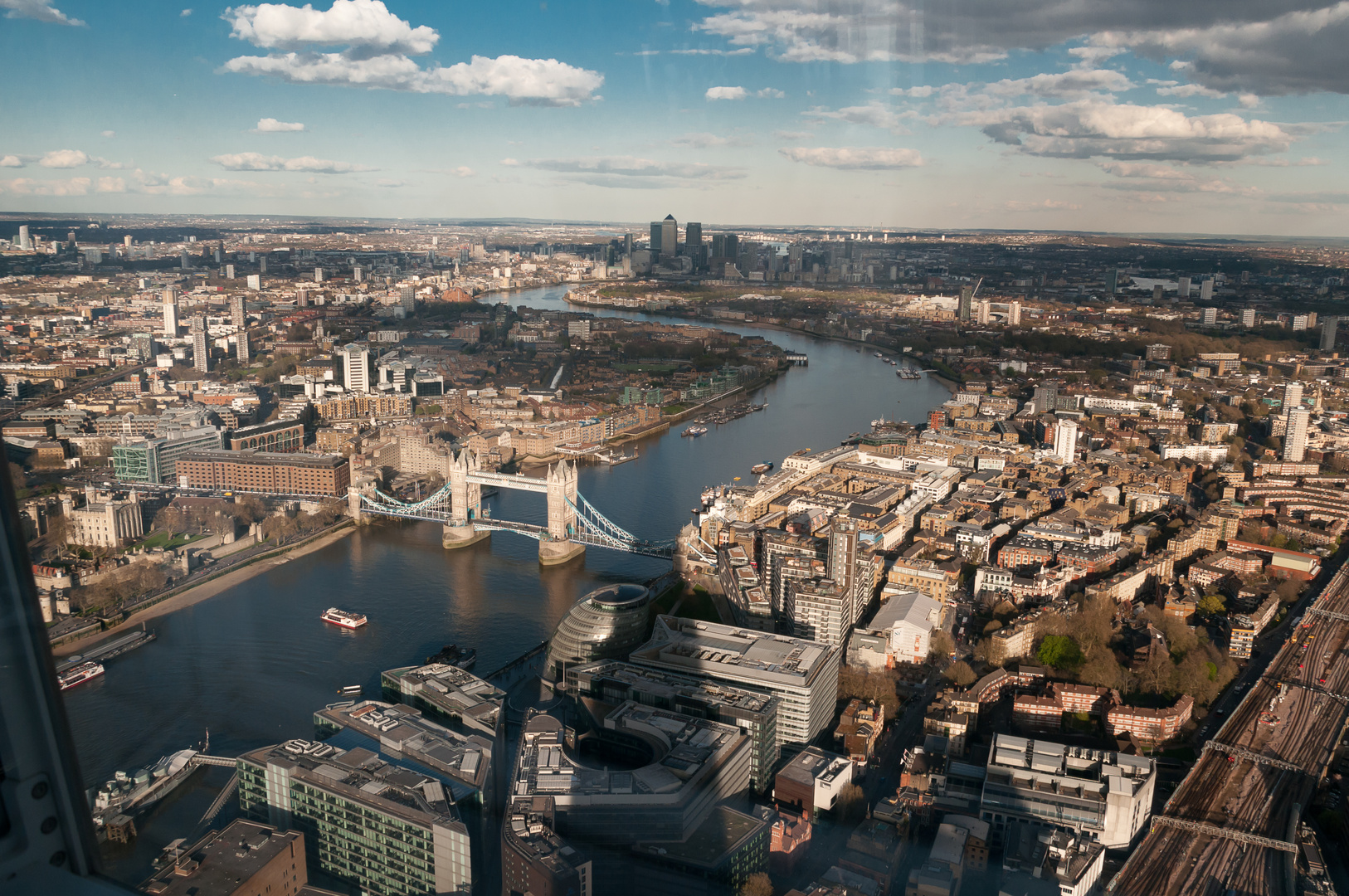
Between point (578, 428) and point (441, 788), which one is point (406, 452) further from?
point (441, 788)

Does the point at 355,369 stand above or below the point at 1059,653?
above

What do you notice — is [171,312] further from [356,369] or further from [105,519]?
[105,519]

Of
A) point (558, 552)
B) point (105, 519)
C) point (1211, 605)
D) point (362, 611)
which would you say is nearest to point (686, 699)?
point (362, 611)

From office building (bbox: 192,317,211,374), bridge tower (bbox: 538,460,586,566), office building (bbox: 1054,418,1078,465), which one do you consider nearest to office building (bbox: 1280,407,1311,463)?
office building (bbox: 1054,418,1078,465)

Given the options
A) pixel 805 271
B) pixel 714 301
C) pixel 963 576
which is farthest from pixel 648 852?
pixel 714 301

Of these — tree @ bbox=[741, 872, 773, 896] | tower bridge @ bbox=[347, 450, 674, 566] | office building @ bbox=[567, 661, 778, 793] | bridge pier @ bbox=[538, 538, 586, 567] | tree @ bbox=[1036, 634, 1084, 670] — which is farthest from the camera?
tower bridge @ bbox=[347, 450, 674, 566]

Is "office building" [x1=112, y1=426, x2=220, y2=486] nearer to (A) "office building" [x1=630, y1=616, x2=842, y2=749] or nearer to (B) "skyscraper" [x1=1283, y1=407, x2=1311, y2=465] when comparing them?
(A) "office building" [x1=630, y1=616, x2=842, y2=749]
